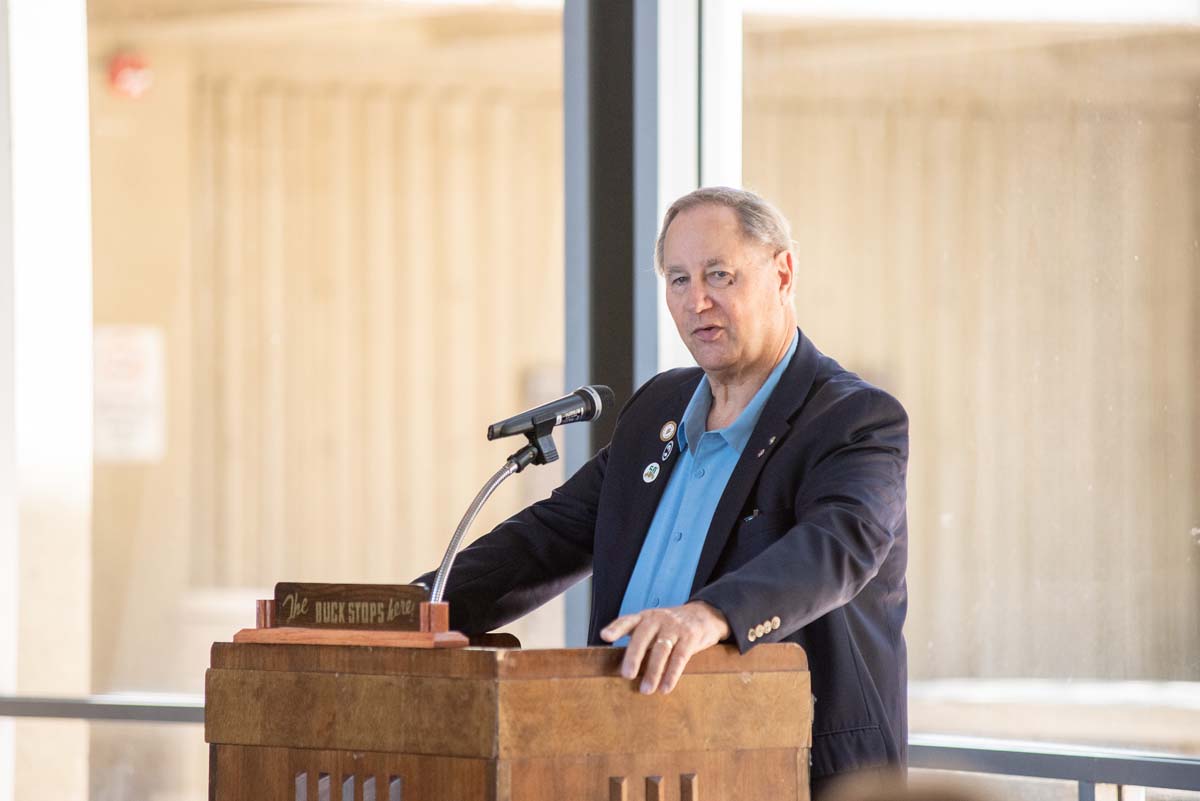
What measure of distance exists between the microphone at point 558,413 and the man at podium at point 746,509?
0.85 feet

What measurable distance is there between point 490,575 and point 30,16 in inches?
117

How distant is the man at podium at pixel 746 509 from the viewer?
6.83 ft

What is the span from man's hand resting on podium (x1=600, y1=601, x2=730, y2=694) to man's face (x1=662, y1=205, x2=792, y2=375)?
819 millimetres

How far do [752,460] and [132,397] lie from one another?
2897 millimetres

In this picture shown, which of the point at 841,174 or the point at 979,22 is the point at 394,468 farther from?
the point at 979,22

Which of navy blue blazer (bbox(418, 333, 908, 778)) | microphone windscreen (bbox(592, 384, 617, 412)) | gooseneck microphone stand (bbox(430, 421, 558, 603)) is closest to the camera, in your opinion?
navy blue blazer (bbox(418, 333, 908, 778))

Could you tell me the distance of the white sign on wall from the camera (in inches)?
184

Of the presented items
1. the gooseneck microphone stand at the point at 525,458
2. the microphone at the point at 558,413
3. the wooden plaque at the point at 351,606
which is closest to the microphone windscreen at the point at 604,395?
the microphone at the point at 558,413

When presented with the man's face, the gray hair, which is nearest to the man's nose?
the man's face

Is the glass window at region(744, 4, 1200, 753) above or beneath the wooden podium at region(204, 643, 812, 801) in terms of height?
above

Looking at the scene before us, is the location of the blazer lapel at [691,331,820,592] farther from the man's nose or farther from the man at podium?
the man's nose

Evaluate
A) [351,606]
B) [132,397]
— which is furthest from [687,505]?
[132,397]

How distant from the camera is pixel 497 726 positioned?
167cm

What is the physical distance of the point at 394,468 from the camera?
4.56m
